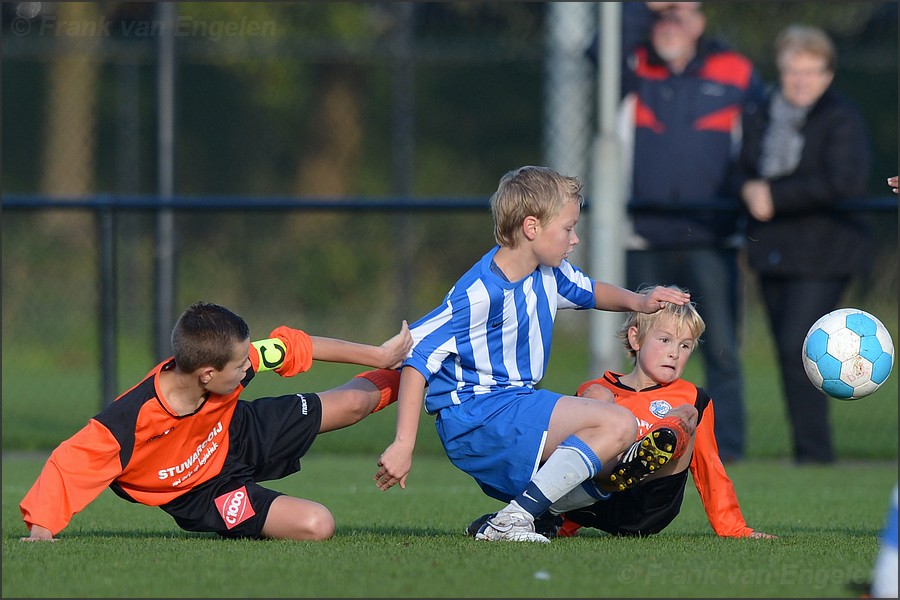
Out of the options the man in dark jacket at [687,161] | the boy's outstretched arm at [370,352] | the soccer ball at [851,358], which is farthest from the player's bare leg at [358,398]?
the man in dark jacket at [687,161]

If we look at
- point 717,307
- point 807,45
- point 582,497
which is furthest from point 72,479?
point 807,45

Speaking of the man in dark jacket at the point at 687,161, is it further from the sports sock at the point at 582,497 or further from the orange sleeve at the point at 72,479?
the orange sleeve at the point at 72,479

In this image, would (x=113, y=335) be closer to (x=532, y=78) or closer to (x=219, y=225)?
(x=219, y=225)

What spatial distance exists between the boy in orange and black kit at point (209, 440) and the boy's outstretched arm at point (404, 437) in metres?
0.10

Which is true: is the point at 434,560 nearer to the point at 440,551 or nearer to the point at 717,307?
the point at 440,551

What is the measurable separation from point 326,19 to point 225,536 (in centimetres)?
1109

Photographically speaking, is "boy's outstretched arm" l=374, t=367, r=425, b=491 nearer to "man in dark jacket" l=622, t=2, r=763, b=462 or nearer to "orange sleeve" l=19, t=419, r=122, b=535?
"orange sleeve" l=19, t=419, r=122, b=535

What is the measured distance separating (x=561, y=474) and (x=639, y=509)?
0.47 metres

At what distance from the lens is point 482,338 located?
14.1 ft

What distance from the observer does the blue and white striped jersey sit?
429cm

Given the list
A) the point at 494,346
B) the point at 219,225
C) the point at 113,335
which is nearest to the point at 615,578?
the point at 494,346

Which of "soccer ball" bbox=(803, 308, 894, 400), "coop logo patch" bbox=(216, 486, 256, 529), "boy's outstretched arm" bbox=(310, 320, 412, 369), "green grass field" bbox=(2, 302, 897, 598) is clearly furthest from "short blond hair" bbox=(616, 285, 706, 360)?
"coop logo patch" bbox=(216, 486, 256, 529)

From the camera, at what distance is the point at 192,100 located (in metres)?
14.7

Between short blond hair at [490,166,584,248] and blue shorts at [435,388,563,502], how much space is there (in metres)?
0.56
